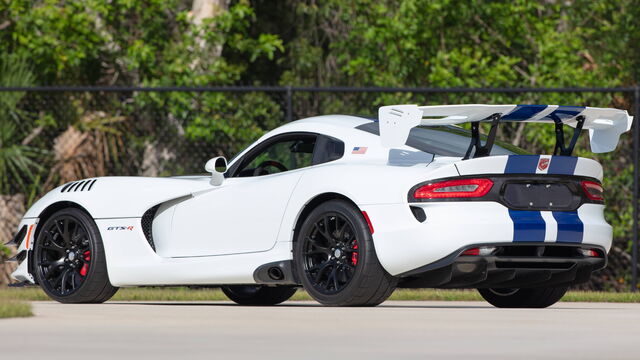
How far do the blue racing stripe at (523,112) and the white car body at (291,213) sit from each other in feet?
0.99

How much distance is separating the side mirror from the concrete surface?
94cm

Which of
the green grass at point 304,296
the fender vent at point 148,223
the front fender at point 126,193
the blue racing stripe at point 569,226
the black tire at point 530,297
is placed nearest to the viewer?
the blue racing stripe at point 569,226

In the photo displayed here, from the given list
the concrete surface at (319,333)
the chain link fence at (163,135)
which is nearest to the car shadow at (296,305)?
the concrete surface at (319,333)

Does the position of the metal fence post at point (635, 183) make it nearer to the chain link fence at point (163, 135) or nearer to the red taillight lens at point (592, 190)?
the chain link fence at point (163, 135)

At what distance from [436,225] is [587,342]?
202cm

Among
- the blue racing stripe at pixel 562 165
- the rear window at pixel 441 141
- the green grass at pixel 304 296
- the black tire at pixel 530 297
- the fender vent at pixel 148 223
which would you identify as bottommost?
the green grass at pixel 304 296

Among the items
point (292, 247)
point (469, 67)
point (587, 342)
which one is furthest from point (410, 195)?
point (469, 67)

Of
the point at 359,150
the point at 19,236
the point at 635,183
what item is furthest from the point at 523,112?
the point at 635,183

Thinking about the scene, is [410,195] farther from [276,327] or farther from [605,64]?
[605,64]

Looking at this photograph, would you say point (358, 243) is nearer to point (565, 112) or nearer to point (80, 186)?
point (565, 112)

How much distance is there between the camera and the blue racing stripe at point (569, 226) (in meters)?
9.05

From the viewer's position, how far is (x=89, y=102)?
19.0m

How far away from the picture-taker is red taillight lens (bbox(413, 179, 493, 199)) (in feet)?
29.0

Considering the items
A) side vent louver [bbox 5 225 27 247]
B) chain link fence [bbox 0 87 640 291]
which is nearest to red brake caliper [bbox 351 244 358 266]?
side vent louver [bbox 5 225 27 247]
